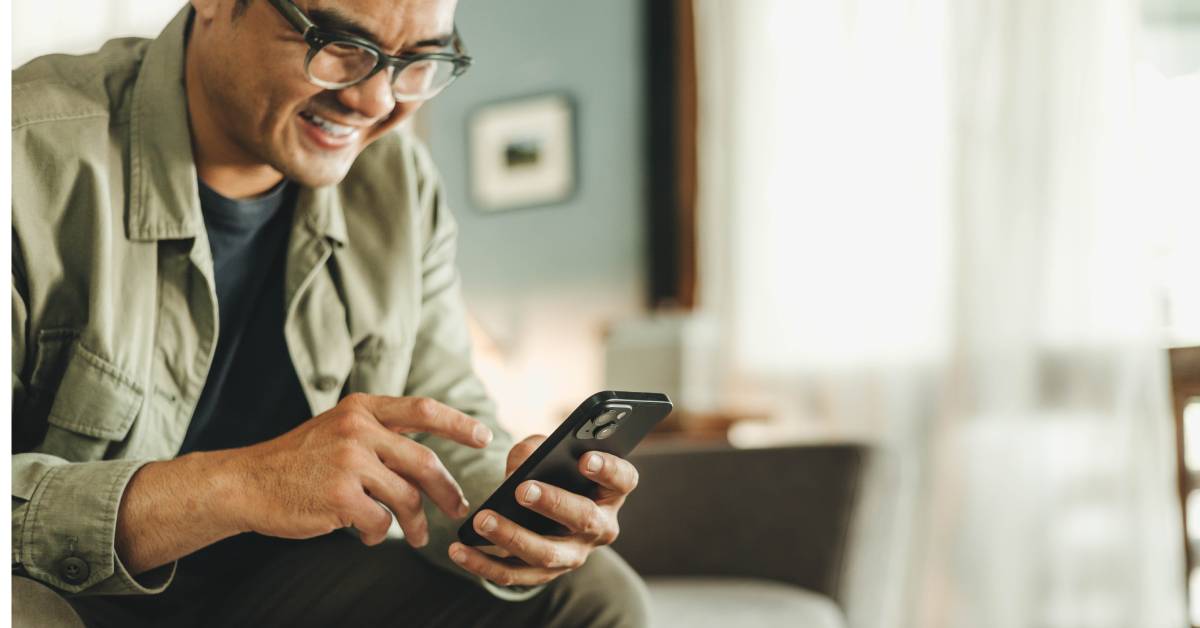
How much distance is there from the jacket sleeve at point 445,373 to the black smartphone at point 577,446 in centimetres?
11

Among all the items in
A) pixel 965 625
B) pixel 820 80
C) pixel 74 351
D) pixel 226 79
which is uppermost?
pixel 820 80

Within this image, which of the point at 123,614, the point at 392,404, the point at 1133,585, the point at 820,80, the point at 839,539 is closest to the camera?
the point at 392,404

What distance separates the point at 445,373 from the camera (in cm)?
104

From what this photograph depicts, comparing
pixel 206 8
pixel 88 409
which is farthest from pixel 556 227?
pixel 88 409

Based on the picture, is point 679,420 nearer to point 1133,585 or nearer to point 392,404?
point 1133,585

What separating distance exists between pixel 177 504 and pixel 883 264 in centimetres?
209

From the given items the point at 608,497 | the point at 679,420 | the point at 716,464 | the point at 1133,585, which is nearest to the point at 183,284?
the point at 608,497

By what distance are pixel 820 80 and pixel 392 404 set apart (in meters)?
2.17

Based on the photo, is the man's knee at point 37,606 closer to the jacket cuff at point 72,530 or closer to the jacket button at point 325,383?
the jacket cuff at point 72,530

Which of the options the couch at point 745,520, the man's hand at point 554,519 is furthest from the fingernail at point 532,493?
the couch at point 745,520

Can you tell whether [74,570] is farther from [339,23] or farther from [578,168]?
[578,168]

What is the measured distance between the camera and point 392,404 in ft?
2.43

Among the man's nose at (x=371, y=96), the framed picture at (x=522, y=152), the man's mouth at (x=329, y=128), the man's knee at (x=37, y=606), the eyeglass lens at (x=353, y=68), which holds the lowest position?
the man's knee at (x=37, y=606)

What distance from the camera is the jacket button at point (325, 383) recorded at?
3.11ft
